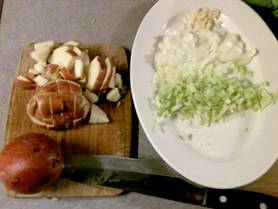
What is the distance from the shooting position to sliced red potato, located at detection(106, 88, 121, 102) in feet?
3.51

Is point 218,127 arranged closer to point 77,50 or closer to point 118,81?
point 118,81

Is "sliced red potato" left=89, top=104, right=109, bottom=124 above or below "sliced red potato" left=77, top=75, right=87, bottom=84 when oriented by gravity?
below

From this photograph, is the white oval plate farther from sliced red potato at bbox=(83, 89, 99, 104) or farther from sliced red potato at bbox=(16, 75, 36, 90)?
sliced red potato at bbox=(16, 75, 36, 90)

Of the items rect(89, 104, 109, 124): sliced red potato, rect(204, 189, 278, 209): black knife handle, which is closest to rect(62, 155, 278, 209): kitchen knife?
rect(204, 189, 278, 209): black knife handle

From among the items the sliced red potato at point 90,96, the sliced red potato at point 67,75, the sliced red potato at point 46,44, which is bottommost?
the sliced red potato at point 90,96

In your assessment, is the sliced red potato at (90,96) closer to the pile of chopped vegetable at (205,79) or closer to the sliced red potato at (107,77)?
the sliced red potato at (107,77)

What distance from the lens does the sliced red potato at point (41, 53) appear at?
3.57ft

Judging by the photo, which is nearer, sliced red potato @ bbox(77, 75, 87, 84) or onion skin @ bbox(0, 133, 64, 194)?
onion skin @ bbox(0, 133, 64, 194)

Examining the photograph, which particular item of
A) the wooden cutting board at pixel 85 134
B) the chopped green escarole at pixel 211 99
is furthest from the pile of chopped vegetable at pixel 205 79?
the wooden cutting board at pixel 85 134

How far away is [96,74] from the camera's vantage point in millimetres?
1054

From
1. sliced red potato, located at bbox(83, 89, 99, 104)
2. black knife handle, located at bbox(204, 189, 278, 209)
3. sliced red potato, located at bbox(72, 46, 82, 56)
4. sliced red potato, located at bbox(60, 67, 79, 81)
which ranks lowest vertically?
black knife handle, located at bbox(204, 189, 278, 209)

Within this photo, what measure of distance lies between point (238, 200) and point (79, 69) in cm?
44

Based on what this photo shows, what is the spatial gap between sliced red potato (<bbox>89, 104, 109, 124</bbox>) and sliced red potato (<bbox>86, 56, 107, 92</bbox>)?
4 centimetres

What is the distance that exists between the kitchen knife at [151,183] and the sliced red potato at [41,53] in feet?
0.84
